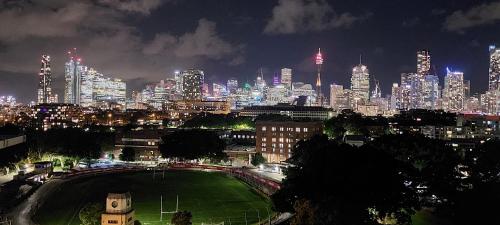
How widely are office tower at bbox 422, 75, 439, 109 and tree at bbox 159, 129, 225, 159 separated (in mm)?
147017

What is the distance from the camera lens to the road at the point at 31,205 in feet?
93.6

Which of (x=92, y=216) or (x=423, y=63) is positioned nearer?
(x=92, y=216)

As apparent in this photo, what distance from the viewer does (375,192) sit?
21.5 meters

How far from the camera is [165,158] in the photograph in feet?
176

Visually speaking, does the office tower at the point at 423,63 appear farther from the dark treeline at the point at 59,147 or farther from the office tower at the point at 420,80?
the dark treeline at the point at 59,147

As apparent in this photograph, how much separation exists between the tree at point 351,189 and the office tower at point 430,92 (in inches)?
6692

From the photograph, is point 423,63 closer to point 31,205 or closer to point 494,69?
point 494,69

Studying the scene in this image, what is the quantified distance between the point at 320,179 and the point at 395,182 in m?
3.41

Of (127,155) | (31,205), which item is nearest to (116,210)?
(31,205)

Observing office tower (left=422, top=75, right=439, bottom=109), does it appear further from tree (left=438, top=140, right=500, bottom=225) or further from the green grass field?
tree (left=438, top=140, right=500, bottom=225)

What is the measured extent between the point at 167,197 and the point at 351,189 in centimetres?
1677

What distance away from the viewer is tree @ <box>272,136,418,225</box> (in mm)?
20797

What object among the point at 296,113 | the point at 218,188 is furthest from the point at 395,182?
the point at 296,113

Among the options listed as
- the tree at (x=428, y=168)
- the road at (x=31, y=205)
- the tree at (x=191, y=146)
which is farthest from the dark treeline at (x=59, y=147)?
the tree at (x=428, y=168)
